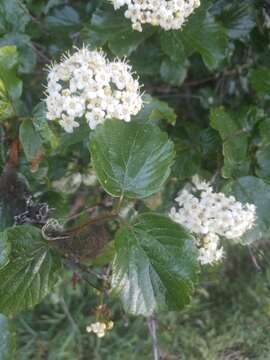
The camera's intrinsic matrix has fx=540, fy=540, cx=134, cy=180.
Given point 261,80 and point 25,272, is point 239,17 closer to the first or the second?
point 261,80

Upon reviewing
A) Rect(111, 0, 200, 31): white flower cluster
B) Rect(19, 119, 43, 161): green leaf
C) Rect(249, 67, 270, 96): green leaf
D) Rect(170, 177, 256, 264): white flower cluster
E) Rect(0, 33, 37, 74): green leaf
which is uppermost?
Rect(0, 33, 37, 74): green leaf

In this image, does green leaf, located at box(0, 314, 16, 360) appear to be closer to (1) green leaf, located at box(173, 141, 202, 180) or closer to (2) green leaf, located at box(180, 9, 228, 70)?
(1) green leaf, located at box(173, 141, 202, 180)

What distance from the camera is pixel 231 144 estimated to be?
117 cm

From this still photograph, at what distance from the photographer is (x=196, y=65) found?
1715mm

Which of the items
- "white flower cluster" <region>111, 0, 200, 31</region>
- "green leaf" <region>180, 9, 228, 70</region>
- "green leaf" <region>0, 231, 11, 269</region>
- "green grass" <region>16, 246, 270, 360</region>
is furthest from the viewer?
"green grass" <region>16, 246, 270, 360</region>

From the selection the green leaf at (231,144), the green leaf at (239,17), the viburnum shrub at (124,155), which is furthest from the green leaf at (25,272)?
the green leaf at (239,17)

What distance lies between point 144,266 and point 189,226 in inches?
9.2

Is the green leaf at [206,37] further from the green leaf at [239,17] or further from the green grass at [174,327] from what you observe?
the green grass at [174,327]

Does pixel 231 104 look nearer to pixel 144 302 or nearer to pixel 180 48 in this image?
pixel 180 48

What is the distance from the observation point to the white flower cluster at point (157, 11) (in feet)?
3.46

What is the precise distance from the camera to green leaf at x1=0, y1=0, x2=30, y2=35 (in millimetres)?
1221

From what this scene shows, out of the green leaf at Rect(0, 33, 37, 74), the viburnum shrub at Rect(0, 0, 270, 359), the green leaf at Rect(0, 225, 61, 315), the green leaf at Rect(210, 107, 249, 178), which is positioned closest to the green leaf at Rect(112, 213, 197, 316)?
the viburnum shrub at Rect(0, 0, 270, 359)

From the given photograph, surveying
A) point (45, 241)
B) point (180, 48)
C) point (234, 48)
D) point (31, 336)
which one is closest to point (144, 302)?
point (45, 241)

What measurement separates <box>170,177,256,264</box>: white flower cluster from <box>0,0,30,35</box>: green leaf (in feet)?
1.84
